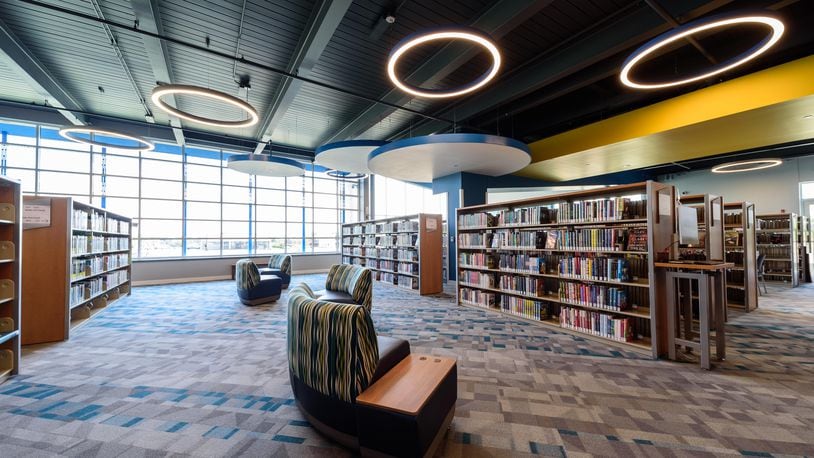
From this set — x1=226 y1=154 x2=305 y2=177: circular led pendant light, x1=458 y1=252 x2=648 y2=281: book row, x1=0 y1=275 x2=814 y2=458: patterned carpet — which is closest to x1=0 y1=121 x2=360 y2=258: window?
x1=226 y1=154 x2=305 y2=177: circular led pendant light

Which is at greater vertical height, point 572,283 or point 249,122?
point 249,122

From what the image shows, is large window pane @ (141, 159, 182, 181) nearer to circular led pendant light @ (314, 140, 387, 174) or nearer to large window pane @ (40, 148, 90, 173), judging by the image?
large window pane @ (40, 148, 90, 173)

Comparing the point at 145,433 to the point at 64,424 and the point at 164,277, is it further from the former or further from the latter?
the point at 164,277

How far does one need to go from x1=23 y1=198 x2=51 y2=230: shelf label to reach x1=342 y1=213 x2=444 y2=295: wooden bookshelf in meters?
6.62

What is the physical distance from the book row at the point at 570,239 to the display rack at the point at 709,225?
128 cm

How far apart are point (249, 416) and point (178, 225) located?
1178 cm

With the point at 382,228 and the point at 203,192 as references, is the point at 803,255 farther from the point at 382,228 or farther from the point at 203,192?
the point at 203,192

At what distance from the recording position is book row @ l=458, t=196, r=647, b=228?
426cm

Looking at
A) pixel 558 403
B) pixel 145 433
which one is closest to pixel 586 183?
pixel 558 403

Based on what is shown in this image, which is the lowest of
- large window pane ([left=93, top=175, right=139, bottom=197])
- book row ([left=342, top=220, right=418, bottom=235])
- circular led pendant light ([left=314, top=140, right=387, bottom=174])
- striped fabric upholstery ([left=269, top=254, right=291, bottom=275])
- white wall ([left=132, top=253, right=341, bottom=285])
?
white wall ([left=132, top=253, right=341, bottom=285])

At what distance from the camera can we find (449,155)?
25.5 feet

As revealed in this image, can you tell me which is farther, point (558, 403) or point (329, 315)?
point (558, 403)

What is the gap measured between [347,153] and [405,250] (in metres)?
3.25

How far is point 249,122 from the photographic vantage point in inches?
257
